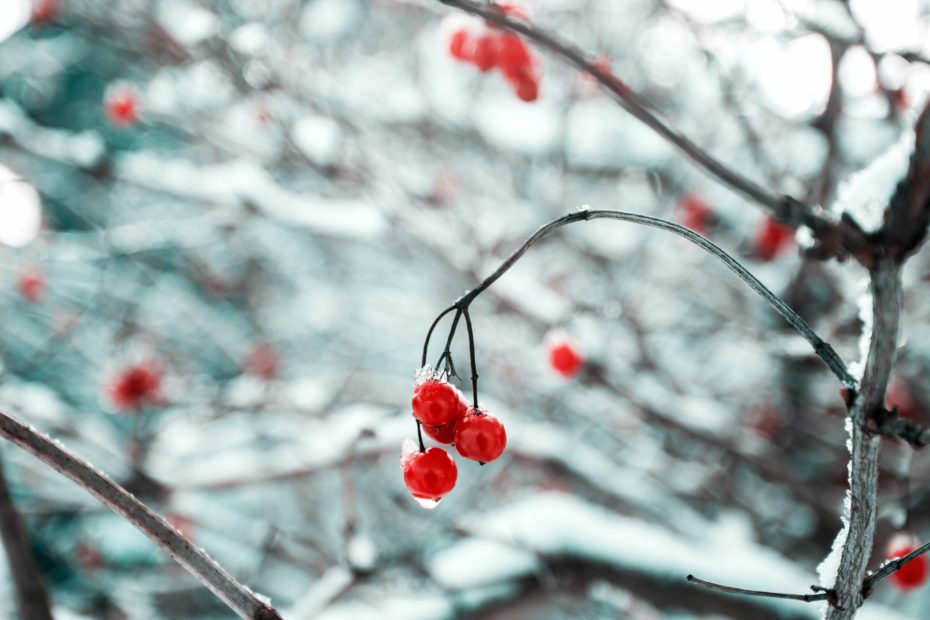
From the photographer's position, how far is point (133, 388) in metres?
3.42

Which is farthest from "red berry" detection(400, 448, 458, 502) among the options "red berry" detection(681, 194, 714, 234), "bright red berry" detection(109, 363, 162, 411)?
"red berry" detection(681, 194, 714, 234)

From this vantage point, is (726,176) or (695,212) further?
(695,212)

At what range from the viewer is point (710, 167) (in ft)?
3.25

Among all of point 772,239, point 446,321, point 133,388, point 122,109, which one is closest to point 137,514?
point 133,388

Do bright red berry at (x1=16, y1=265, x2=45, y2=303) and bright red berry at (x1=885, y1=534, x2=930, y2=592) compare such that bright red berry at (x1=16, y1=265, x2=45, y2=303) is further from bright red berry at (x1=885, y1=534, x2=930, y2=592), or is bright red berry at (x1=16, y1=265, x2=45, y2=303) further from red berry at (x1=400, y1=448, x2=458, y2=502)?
bright red berry at (x1=885, y1=534, x2=930, y2=592)

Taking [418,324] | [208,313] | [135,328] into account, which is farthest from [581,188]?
[208,313]

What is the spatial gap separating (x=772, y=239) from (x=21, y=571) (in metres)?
3.13

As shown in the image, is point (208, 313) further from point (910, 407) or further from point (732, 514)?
point (910, 407)

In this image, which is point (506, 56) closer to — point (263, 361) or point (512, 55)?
point (512, 55)

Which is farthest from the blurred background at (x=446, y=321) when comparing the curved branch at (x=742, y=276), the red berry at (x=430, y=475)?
the curved branch at (x=742, y=276)

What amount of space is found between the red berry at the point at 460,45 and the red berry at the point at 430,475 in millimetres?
1371

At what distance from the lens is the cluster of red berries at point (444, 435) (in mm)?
1012

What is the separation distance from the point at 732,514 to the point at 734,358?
6.14 ft

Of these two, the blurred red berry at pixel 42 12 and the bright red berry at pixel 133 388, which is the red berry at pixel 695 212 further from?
the blurred red berry at pixel 42 12
